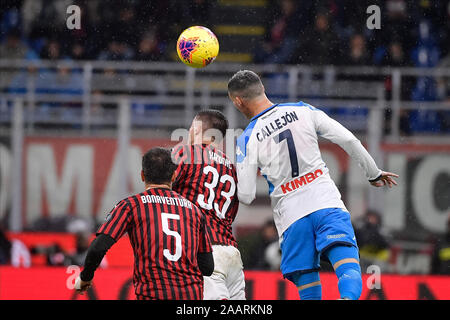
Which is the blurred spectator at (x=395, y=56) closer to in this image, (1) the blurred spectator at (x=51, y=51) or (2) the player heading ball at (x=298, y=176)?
(1) the blurred spectator at (x=51, y=51)

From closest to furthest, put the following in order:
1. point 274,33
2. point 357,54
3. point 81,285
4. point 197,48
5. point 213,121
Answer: point 81,285, point 213,121, point 197,48, point 357,54, point 274,33

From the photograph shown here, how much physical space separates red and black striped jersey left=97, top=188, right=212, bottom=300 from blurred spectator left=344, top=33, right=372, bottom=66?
31.0 feet

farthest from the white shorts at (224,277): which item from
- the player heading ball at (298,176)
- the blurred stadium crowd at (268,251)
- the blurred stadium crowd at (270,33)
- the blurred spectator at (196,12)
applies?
the blurred spectator at (196,12)

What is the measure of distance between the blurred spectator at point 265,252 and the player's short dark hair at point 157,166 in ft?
17.2

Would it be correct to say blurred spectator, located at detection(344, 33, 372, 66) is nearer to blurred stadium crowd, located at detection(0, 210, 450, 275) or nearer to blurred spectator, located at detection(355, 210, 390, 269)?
blurred stadium crowd, located at detection(0, 210, 450, 275)

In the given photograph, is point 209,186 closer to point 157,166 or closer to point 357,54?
point 157,166

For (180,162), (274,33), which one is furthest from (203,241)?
(274,33)

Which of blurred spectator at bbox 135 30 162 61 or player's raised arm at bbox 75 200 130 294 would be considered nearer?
player's raised arm at bbox 75 200 130 294

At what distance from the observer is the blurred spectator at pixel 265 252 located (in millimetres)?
9766

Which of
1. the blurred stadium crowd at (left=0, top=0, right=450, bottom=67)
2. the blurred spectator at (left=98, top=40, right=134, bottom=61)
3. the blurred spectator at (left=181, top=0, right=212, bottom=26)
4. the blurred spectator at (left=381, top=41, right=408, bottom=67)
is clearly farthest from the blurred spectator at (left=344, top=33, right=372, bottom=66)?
the blurred spectator at (left=98, top=40, right=134, bottom=61)

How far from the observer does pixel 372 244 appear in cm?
1007

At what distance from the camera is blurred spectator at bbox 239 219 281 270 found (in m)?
9.77

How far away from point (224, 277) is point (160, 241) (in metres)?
1.07

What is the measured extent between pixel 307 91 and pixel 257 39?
3707 millimetres
